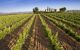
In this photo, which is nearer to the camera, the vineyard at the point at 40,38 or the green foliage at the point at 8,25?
the vineyard at the point at 40,38

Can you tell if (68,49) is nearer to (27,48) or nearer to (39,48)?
(39,48)

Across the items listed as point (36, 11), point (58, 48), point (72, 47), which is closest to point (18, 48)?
point (58, 48)

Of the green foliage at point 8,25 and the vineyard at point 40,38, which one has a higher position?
the vineyard at point 40,38

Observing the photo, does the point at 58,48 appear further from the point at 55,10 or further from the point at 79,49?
the point at 55,10

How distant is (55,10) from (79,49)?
5318 inches

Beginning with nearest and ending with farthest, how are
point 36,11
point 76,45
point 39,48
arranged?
point 39,48 → point 76,45 → point 36,11

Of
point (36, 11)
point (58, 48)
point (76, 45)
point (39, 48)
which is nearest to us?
point (58, 48)

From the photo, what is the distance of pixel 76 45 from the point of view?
1225cm

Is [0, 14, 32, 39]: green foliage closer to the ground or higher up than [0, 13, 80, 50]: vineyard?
closer to the ground

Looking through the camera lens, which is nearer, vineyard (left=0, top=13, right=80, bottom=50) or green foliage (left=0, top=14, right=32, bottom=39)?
vineyard (left=0, top=13, right=80, bottom=50)

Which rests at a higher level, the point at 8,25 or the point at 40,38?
the point at 40,38

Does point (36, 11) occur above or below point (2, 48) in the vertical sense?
below

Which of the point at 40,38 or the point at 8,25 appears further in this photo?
the point at 8,25

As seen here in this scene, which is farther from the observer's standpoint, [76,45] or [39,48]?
[76,45]
